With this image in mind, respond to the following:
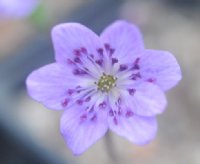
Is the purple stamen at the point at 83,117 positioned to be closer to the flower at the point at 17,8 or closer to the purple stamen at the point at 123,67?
the purple stamen at the point at 123,67

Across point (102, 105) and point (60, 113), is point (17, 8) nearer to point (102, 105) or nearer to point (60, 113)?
point (60, 113)

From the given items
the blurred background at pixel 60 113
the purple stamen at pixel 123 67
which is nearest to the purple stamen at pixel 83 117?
the purple stamen at pixel 123 67

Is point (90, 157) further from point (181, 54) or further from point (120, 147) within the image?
point (181, 54)

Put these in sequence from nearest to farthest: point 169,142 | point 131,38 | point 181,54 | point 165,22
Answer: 1. point 131,38
2. point 169,142
3. point 181,54
4. point 165,22

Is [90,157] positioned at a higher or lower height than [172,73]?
lower

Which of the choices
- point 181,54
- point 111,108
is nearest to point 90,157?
point 181,54

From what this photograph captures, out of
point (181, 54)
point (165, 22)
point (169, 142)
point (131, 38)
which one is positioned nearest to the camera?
point (131, 38)
